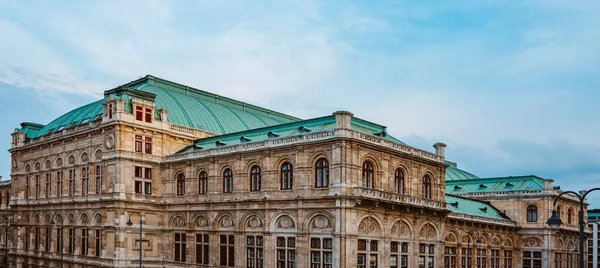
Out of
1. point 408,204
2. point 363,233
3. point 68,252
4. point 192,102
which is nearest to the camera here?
point 363,233

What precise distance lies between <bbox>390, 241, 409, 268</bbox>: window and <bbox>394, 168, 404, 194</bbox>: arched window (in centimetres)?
489

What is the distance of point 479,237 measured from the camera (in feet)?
231

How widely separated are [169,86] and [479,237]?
43.0 metres

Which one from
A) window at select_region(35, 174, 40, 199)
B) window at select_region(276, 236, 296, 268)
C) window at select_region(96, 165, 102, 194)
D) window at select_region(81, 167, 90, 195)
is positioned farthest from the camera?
window at select_region(35, 174, 40, 199)

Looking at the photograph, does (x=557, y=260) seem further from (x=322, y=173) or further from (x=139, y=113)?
(x=139, y=113)

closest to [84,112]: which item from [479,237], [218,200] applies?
[218,200]

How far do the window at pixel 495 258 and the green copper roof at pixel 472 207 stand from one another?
4295 millimetres

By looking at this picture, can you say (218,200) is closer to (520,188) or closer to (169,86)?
(169,86)

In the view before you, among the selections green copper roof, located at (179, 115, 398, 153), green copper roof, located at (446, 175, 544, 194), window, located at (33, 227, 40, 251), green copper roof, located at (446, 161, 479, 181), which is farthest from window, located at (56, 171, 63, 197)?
green copper roof, located at (446, 161, 479, 181)

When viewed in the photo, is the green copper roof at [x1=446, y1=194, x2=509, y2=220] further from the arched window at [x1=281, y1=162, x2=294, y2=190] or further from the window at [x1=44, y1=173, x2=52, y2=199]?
the window at [x1=44, y1=173, x2=52, y2=199]

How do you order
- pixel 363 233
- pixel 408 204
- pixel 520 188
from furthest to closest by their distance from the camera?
1. pixel 520 188
2. pixel 408 204
3. pixel 363 233

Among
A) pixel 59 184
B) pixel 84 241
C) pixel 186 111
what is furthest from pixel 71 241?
pixel 186 111

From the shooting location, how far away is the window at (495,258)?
241 feet

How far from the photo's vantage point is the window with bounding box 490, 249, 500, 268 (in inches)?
2891
